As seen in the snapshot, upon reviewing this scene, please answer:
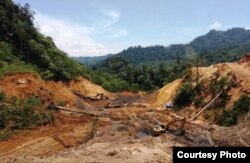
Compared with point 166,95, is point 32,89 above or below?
above

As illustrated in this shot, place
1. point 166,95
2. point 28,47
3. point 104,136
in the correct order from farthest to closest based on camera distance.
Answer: point 28,47 < point 166,95 < point 104,136

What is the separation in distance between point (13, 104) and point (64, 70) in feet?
76.1

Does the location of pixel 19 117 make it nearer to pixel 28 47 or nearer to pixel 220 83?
pixel 220 83

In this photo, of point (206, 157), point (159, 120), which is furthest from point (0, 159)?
point (159, 120)

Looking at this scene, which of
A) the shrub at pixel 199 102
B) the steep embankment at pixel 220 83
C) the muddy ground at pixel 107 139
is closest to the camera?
Result: the muddy ground at pixel 107 139

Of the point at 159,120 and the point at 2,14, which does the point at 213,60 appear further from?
the point at 159,120

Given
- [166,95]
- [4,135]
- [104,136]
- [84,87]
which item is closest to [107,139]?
[104,136]

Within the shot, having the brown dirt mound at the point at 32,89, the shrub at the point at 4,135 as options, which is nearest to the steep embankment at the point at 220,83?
the brown dirt mound at the point at 32,89

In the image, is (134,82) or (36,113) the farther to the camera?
(134,82)

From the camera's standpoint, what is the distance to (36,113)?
27344 millimetres

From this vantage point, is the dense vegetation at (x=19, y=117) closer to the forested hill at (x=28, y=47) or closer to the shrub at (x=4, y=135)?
the shrub at (x=4, y=135)

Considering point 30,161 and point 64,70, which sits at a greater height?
point 64,70

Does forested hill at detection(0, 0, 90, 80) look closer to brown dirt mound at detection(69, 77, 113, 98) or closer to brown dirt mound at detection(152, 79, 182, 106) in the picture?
brown dirt mound at detection(69, 77, 113, 98)

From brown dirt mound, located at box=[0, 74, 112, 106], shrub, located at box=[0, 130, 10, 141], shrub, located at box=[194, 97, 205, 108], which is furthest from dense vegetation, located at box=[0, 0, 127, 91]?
shrub, located at box=[0, 130, 10, 141]
